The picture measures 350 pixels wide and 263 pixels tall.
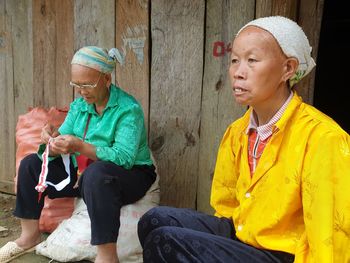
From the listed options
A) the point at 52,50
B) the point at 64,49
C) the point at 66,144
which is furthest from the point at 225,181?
the point at 52,50

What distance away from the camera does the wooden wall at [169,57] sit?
310cm

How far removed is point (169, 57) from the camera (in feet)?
10.9

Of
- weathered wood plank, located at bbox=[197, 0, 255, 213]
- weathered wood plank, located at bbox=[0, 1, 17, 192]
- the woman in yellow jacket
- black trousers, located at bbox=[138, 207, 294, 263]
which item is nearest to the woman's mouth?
the woman in yellow jacket

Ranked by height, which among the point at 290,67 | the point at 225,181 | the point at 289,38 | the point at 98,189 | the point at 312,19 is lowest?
the point at 98,189

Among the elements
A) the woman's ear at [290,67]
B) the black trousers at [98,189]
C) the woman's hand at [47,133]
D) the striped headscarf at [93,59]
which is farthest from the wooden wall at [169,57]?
the woman's ear at [290,67]

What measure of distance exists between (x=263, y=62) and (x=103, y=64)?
4.60 ft

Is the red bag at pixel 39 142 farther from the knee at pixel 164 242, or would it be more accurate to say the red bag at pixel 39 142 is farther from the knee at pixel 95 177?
the knee at pixel 164 242

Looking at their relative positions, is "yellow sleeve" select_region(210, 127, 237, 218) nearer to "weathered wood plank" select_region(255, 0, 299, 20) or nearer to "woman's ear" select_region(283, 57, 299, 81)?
"woman's ear" select_region(283, 57, 299, 81)

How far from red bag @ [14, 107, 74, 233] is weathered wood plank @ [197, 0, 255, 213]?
3.49 ft

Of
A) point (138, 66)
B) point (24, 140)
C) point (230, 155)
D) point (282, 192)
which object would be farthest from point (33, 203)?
point (282, 192)

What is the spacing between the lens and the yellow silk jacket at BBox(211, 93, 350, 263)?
1.57 meters

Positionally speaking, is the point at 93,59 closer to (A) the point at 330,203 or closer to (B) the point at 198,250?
(B) the point at 198,250

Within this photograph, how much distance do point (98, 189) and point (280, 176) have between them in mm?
1186

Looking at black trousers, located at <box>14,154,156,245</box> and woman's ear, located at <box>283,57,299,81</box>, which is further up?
woman's ear, located at <box>283,57,299,81</box>
